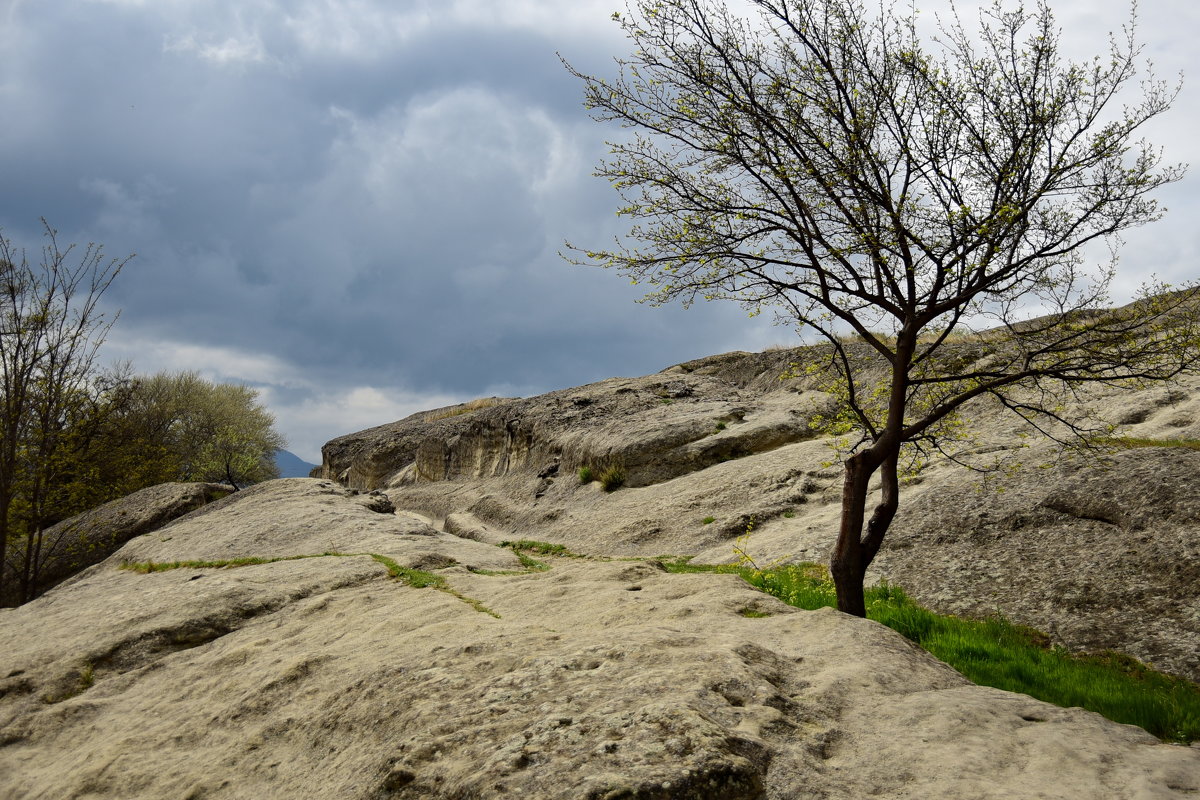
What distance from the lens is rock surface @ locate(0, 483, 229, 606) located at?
21875mm

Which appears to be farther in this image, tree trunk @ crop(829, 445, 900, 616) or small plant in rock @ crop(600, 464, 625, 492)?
small plant in rock @ crop(600, 464, 625, 492)

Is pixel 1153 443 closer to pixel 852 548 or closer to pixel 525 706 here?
pixel 852 548

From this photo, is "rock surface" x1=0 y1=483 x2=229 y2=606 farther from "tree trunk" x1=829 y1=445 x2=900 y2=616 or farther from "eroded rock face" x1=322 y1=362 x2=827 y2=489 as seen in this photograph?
"tree trunk" x1=829 y1=445 x2=900 y2=616

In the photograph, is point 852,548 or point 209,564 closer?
point 852,548

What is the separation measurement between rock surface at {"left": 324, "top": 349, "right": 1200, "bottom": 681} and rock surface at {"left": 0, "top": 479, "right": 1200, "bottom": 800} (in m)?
4.69

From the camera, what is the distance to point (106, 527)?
2317 cm

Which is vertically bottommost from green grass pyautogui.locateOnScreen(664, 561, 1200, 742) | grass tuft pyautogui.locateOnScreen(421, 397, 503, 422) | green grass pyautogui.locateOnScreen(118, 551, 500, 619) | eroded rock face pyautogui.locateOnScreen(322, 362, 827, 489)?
green grass pyautogui.locateOnScreen(664, 561, 1200, 742)

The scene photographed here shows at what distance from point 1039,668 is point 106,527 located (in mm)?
25145

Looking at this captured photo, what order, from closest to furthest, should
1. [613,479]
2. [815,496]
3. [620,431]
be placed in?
[815,496] < [613,479] < [620,431]

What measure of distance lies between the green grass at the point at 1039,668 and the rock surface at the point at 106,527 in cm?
2067

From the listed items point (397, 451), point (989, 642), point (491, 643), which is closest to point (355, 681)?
point (491, 643)

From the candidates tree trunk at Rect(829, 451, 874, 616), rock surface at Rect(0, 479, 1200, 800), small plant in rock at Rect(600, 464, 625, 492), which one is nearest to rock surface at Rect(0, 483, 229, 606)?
rock surface at Rect(0, 479, 1200, 800)

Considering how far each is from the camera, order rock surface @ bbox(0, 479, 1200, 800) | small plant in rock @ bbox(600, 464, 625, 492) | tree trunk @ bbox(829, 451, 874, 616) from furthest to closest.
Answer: small plant in rock @ bbox(600, 464, 625, 492), tree trunk @ bbox(829, 451, 874, 616), rock surface @ bbox(0, 479, 1200, 800)

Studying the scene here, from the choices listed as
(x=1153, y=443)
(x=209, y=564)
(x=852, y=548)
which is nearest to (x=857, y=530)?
(x=852, y=548)
